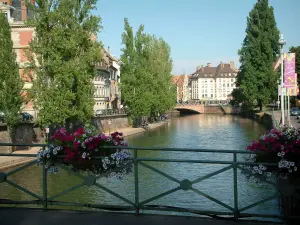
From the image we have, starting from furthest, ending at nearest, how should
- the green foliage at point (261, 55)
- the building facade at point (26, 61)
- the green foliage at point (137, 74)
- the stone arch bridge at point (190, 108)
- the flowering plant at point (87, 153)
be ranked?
the stone arch bridge at point (190, 108)
the green foliage at point (261, 55)
the green foliage at point (137, 74)
the building facade at point (26, 61)
the flowering plant at point (87, 153)

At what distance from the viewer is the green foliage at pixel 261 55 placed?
191 ft

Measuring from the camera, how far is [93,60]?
29875mm

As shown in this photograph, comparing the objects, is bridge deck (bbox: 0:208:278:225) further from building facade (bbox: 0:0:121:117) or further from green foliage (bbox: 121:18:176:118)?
green foliage (bbox: 121:18:176:118)

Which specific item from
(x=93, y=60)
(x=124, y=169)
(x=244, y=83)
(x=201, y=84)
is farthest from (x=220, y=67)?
(x=124, y=169)

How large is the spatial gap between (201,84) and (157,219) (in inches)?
6235

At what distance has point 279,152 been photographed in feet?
18.5

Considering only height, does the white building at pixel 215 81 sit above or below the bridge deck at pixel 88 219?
above

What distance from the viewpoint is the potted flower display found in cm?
562

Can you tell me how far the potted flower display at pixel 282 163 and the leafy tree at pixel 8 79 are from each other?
2482 centimetres

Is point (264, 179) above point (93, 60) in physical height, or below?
below

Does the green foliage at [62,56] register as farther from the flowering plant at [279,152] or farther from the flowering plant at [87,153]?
the flowering plant at [279,152]

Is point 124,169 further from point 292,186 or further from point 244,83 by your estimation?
point 244,83

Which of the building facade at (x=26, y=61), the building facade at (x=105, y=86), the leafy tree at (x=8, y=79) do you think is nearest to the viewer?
the leafy tree at (x=8, y=79)

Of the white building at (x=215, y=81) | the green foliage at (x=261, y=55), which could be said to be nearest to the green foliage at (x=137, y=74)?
the green foliage at (x=261, y=55)
